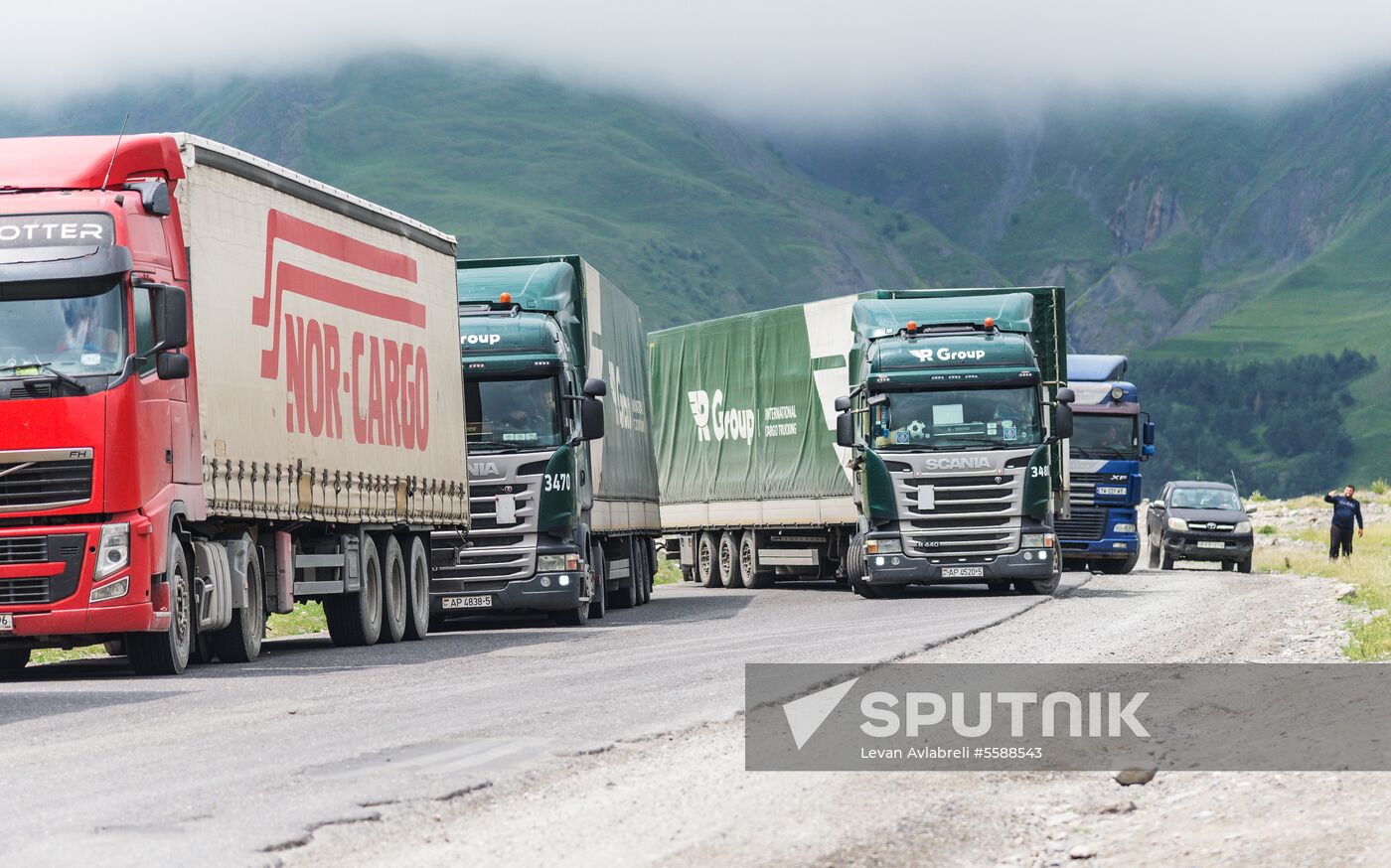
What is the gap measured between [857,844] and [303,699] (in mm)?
6414

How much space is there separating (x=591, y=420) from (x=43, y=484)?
917 centimetres

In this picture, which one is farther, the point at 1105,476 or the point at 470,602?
the point at 1105,476

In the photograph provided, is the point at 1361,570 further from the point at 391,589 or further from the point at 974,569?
the point at 391,589

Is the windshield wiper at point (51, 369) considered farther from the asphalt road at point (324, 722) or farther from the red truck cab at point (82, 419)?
the asphalt road at point (324, 722)

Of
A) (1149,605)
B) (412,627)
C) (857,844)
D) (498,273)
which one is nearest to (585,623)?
(412,627)

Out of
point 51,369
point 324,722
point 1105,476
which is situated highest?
point 51,369

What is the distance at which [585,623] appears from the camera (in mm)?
23688

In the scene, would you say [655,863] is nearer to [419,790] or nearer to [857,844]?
[857,844]

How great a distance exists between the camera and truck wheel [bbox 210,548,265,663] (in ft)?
56.9

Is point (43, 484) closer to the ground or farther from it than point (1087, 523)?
farther from it

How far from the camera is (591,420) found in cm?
2333

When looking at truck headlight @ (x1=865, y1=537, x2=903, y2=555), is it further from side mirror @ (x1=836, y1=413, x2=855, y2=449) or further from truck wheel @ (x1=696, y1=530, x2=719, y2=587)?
truck wheel @ (x1=696, y1=530, x2=719, y2=587)

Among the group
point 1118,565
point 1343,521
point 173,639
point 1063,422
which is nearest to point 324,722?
point 173,639

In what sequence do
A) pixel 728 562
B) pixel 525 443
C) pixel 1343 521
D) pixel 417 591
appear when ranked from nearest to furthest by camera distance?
pixel 417 591, pixel 525 443, pixel 728 562, pixel 1343 521
